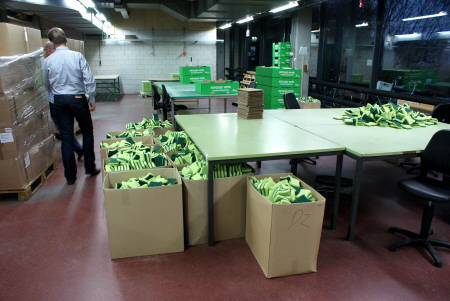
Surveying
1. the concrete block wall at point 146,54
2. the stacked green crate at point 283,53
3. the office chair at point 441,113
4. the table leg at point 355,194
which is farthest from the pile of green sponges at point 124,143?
the concrete block wall at point 146,54

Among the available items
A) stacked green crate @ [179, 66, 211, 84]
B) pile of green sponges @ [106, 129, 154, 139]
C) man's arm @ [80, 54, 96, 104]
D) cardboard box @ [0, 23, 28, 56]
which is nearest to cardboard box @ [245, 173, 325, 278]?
pile of green sponges @ [106, 129, 154, 139]

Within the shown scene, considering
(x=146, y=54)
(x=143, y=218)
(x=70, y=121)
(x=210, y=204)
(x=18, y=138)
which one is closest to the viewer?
(x=143, y=218)

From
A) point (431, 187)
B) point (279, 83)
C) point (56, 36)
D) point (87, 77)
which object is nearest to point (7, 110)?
point (87, 77)

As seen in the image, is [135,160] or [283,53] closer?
[135,160]

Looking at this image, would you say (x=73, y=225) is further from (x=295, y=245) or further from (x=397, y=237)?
(x=397, y=237)

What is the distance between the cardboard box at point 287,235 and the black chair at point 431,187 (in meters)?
0.77

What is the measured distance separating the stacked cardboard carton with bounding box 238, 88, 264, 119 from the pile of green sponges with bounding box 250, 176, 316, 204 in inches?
58.3

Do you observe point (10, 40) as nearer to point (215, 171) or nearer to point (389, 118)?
point (215, 171)

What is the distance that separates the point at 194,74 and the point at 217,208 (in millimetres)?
5812

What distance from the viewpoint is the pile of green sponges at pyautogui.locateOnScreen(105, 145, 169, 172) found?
2621mm

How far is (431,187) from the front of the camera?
94.9 inches

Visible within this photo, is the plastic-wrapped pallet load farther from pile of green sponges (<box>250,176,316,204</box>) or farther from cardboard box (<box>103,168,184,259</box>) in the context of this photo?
pile of green sponges (<box>250,176,316,204</box>)

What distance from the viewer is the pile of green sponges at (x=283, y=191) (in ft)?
6.88

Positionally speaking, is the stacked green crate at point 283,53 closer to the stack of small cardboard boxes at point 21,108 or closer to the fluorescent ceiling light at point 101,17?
the stack of small cardboard boxes at point 21,108
